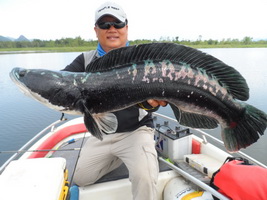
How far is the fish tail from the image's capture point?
2215mm

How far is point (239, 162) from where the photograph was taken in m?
2.91

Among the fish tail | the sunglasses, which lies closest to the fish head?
the sunglasses

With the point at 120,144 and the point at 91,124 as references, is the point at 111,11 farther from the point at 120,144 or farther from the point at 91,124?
the point at 120,144

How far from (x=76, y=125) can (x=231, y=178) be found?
13.2 ft

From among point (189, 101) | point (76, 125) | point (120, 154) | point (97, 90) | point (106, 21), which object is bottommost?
point (76, 125)

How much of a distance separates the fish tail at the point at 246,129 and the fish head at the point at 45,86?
1741 mm

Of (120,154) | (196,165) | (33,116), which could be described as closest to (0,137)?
(33,116)

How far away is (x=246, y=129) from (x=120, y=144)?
1.83 metres

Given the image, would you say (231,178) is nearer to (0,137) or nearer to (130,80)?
(130,80)

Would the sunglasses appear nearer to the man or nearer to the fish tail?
the man

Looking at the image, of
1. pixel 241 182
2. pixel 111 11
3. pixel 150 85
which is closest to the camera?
pixel 150 85

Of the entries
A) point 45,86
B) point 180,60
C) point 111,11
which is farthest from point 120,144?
point 111,11

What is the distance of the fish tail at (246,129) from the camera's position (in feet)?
7.27

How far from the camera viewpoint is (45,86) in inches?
81.0
